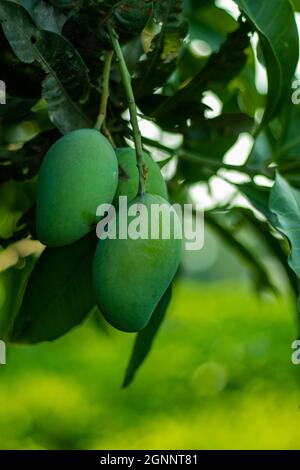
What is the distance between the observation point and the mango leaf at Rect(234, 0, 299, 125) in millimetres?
836

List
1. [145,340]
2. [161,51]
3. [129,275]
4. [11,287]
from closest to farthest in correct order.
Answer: [129,275], [161,51], [145,340], [11,287]

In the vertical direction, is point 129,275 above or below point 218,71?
below

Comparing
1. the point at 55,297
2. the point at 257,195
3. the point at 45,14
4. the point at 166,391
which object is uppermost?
the point at 45,14

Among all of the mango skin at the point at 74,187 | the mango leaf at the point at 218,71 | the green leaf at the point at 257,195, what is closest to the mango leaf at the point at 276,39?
the mango leaf at the point at 218,71

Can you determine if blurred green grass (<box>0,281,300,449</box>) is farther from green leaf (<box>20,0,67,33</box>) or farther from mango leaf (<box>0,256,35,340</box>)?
green leaf (<box>20,0,67,33</box>)

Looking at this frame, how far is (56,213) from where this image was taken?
676 mm

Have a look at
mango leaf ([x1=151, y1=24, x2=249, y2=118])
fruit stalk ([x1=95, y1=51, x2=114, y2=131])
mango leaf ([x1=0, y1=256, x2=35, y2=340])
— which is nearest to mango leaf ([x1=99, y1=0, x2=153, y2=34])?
fruit stalk ([x1=95, y1=51, x2=114, y2=131])

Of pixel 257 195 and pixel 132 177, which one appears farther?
pixel 257 195

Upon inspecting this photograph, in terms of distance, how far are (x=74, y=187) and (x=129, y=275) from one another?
0.09m

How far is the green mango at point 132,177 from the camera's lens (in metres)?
0.73

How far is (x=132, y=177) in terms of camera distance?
Answer: 73 centimetres

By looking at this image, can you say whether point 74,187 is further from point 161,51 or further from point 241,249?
point 241,249

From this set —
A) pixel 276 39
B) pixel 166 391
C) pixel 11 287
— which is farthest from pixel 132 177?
pixel 166 391

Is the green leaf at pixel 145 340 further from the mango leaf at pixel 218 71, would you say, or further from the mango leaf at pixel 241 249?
the mango leaf at pixel 241 249
